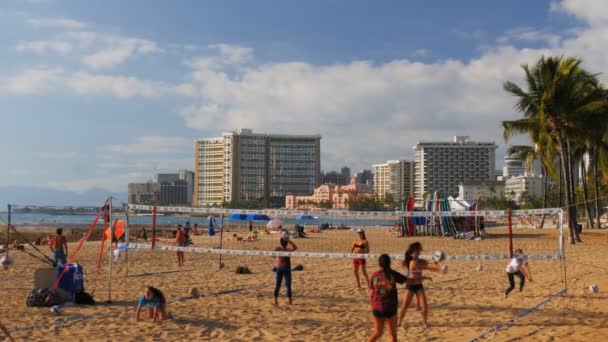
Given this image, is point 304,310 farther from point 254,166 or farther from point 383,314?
point 254,166

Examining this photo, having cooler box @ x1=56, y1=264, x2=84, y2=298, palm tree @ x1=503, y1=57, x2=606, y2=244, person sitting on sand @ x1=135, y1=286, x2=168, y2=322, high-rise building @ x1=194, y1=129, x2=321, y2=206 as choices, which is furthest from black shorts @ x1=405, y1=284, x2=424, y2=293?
high-rise building @ x1=194, y1=129, x2=321, y2=206

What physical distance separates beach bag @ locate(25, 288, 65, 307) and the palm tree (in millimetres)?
21096

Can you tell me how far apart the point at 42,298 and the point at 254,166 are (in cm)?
17031

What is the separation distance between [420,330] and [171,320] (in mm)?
3959

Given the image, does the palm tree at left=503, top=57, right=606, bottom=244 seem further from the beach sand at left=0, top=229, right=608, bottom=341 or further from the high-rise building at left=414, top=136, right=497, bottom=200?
the high-rise building at left=414, top=136, right=497, bottom=200

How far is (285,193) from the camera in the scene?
186 metres

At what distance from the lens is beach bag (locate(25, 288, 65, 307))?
995cm

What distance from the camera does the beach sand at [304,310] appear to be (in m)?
8.09

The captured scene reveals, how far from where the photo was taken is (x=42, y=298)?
998cm

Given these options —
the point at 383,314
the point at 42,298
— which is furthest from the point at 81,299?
the point at 383,314

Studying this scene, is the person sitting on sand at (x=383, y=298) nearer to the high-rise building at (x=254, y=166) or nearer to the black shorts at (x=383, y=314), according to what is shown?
the black shorts at (x=383, y=314)

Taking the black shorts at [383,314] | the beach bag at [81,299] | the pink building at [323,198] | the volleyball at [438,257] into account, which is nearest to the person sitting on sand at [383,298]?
the black shorts at [383,314]

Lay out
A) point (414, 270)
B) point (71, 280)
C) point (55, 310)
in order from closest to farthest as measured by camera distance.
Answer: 1. point (414, 270)
2. point (55, 310)
3. point (71, 280)

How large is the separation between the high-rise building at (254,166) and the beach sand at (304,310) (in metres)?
162
